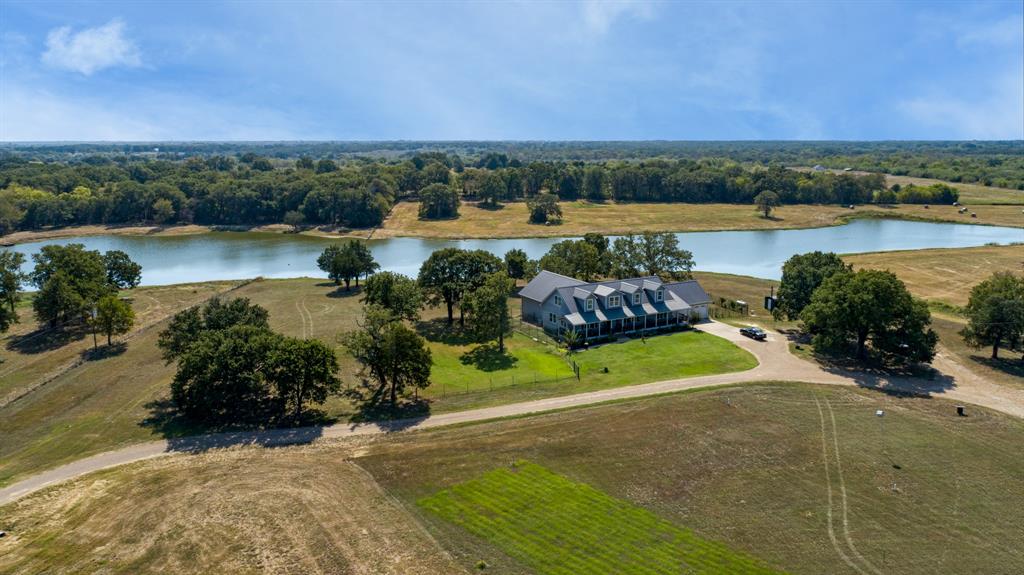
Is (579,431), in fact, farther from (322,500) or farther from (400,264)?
(400,264)

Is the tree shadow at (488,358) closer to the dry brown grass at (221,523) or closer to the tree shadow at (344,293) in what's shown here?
the dry brown grass at (221,523)

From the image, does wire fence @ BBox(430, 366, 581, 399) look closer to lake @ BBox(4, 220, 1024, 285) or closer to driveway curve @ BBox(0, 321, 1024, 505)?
driveway curve @ BBox(0, 321, 1024, 505)

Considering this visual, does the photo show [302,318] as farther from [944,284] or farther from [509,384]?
[944,284]

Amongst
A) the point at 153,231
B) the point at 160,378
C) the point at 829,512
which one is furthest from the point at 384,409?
the point at 153,231

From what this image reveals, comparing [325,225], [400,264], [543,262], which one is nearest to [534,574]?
[543,262]

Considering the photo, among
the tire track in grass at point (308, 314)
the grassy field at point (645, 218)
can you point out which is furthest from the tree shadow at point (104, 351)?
the grassy field at point (645, 218)
